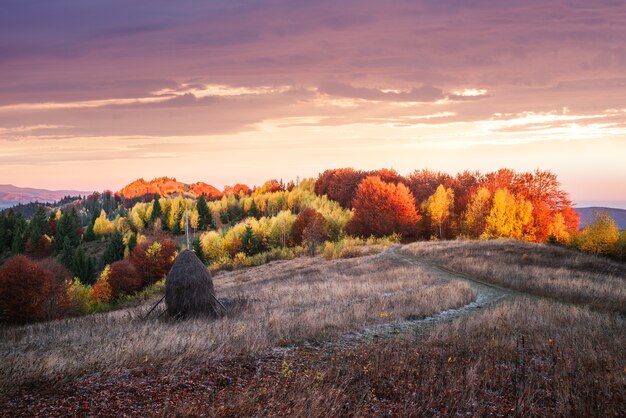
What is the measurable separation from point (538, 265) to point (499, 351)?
934 inches

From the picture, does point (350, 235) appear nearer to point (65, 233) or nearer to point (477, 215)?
point (477, 215)

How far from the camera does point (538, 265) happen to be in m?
31.7

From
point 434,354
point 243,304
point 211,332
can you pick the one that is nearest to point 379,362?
point 434,354

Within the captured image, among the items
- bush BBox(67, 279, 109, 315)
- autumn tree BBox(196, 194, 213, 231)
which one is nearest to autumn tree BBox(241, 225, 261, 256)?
bush BBox(67, 279, 109, 315)

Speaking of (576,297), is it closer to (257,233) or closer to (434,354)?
(434,354)

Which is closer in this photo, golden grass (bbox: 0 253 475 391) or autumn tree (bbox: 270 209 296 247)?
golden grass (bbox: 0 253 475 391)

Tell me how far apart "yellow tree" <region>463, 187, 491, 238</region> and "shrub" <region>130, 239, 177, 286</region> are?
2079 inches

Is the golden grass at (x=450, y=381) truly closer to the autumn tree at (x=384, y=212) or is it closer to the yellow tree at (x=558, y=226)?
the autumn tree at (x=384, y=212)

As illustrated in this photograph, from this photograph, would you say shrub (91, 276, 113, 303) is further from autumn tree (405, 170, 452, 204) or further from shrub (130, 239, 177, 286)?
autumn tree (405, 170, 452, 204)

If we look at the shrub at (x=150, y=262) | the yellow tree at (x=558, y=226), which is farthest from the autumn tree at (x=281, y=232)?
the yellow tree at (x=558, y=226)

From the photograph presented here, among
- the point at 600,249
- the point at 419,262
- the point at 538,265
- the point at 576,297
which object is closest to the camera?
the point at 576,297

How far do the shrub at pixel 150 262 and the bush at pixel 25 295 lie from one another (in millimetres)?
23380

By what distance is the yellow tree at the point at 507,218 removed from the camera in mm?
60812

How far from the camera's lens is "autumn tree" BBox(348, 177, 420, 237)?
6562 cm
